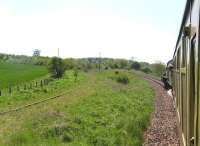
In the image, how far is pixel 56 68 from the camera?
1946 inches

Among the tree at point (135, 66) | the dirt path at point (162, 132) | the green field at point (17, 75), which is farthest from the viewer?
the tree at point (135, 66)

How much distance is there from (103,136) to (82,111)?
5.29 meters

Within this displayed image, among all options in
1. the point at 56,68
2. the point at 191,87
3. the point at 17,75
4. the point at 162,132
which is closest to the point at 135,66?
the point at 17,75

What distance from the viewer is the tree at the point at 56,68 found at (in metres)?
49.3

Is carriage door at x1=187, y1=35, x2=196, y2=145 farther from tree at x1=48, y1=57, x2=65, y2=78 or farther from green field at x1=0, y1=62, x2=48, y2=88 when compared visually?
tree at x1=48, y1=57, x2=65, y2=78

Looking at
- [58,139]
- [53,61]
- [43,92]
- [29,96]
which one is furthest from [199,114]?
[53,61]

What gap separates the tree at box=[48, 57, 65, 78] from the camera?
49.3 m

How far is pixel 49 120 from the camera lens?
13562 millimetres

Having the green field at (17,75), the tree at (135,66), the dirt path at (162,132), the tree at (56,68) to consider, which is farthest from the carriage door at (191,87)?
the tree at (135,66)

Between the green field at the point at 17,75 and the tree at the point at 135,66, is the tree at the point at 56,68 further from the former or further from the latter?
the tree at the point at 135,66

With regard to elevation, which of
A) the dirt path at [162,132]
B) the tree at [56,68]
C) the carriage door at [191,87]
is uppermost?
the carriage door at [191,87]

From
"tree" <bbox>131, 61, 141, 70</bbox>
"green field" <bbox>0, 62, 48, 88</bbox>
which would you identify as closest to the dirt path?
"green field" <bbox>0, 62, 48, 88</bbox>

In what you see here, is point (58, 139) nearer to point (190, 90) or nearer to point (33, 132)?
point (33, 132)

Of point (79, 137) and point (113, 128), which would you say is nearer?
point (79, 137)
